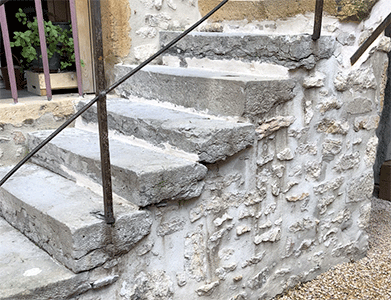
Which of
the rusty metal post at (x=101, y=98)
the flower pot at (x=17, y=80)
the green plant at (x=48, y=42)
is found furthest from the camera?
the flower pot at (x=17, y=80)

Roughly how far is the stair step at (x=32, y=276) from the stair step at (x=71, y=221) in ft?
0.12

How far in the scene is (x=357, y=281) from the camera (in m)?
2.59

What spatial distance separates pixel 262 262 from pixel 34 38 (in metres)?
2.07

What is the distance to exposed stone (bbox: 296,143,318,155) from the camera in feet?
7.72

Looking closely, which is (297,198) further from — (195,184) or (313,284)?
(195,184)

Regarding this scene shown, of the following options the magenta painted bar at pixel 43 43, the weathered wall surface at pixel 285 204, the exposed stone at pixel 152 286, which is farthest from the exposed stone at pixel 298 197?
the magenta painted bar at pixel 43 43

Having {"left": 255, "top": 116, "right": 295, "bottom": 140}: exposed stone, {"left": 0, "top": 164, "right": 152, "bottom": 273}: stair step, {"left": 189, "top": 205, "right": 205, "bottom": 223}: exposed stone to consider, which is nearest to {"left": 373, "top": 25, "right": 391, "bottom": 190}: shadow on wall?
{"left": 255, "top": 116, "right": 295, "bottom": 140}: exposed stone

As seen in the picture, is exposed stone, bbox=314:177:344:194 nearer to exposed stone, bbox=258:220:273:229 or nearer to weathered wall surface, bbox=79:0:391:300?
weathered wall surface, bbox=79:0:391:300

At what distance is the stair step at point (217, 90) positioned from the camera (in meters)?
2.04

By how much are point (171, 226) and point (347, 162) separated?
1.36 metres

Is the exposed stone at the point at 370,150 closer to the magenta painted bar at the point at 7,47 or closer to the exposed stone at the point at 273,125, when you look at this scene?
the exposed stone at the point at 273,125

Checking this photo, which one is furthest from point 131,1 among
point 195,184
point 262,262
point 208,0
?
point 262,262

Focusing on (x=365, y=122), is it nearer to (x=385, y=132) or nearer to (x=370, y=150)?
(x=370, y=150)

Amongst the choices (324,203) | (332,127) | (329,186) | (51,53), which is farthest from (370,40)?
(51,53)
